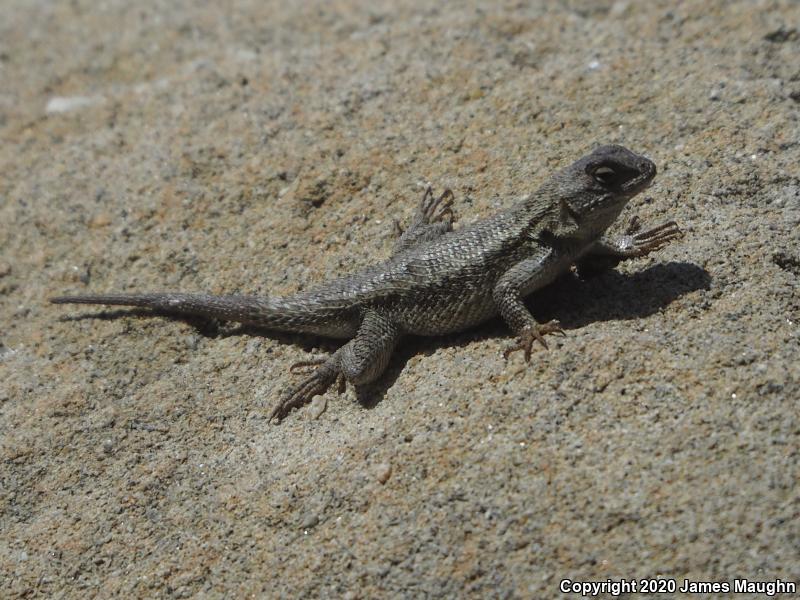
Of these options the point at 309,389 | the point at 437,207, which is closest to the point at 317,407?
the point at 309,389

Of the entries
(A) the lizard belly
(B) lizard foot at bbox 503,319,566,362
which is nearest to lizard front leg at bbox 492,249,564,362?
(B) lizard foot at bbox 503,319,566,362

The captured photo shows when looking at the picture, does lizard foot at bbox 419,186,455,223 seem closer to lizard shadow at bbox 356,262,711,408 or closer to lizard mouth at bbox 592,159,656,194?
lizard shadow at bbox 356,262,711,408

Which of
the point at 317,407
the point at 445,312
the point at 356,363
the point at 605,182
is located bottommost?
the point at 317,407

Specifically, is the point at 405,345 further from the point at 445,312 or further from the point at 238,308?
the point at 238,308

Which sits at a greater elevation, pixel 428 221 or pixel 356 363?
pixel 428 221

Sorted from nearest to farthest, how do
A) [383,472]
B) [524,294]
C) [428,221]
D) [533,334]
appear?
1. [383,472]
2. [533,334]
3. [524,294]
4. [428,221]

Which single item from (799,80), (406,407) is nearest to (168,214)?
(406,407)

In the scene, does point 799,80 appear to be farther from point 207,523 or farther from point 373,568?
point 207,523
